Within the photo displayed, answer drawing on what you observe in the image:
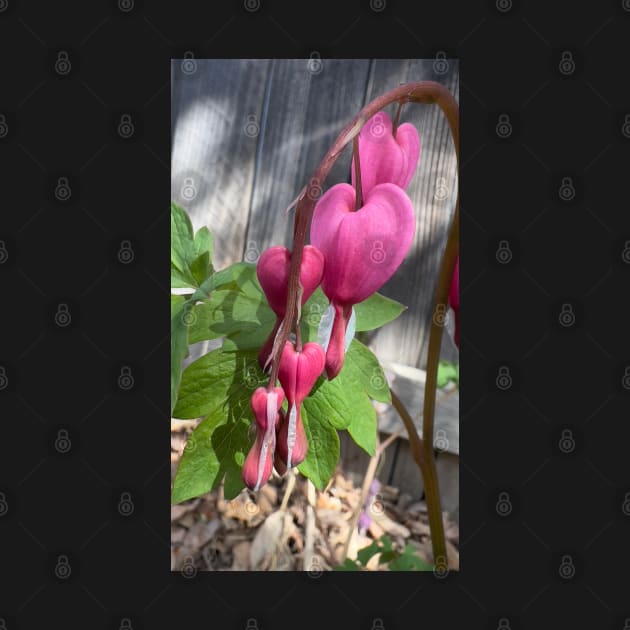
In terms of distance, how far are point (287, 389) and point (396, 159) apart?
40cm

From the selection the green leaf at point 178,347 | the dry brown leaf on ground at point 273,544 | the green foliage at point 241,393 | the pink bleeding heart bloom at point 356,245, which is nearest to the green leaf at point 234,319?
the green foliage at point 241,393

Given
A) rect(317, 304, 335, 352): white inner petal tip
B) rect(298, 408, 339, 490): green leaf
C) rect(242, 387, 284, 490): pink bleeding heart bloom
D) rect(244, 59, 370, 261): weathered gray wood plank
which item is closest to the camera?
rect(242, 387, 284, 490): pink bleeding heart bloom

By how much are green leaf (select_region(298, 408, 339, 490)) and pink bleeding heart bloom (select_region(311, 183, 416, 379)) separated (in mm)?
190

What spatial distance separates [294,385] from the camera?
0.74 metres

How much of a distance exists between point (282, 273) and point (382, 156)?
301 millimetres

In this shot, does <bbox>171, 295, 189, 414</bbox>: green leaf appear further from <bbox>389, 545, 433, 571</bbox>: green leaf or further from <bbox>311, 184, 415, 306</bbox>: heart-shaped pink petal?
<bbox>389, 545, 433, 571</bbox>: green leaf

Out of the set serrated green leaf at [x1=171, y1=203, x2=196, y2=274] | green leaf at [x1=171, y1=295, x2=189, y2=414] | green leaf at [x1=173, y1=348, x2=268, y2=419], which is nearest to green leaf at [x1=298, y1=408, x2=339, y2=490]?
green leaf at [x1=173, y1=348, x2=268, y2=419]

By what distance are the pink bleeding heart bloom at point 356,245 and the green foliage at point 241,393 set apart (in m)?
0.18

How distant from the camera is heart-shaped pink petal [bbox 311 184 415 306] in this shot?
79 cm

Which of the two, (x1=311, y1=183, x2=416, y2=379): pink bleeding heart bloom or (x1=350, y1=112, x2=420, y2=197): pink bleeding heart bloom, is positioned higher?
(x1=350, y1=112, x2=420, y2=197): pink bleeding heart bloom

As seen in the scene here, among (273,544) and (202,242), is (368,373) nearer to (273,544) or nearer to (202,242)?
(202,242)
